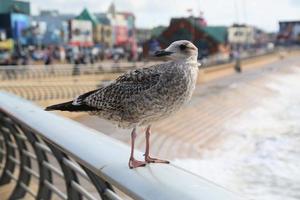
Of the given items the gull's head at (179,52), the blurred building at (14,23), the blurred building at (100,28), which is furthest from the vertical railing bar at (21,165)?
the blurred building at (100,28)

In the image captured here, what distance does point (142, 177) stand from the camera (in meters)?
2.04

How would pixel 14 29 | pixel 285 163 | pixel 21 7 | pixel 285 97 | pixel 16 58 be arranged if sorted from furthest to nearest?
1. pixel 21 7
2. pixel 14 29
3. pixel 16 58
4. pixel 285 97
5. pixel 285 163

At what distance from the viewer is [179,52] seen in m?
2.17

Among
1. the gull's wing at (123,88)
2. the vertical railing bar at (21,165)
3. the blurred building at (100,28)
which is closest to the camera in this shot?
the gull's wing at (123,88)

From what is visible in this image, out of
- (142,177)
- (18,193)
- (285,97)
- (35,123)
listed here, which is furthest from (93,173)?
(285,97)

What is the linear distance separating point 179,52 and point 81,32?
45.3m

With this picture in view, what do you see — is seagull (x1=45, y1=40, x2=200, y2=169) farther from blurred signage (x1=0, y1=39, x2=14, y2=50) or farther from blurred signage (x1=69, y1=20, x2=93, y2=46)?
blurred signage (x1=69, y1=20, x2=93, y2=46)

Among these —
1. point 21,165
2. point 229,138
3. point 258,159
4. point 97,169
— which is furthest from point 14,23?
point 97,169

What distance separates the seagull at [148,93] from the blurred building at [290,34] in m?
77.9

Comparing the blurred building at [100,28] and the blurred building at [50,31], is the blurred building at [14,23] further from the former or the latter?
the blurred building at [100,28]

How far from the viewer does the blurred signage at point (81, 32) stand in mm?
45906

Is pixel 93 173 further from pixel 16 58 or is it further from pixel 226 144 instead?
pixel 16 58

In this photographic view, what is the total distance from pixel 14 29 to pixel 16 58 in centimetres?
1135

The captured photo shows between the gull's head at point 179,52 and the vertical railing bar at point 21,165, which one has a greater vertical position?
the gull's head at point 179,52
